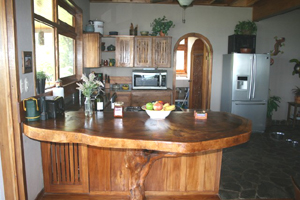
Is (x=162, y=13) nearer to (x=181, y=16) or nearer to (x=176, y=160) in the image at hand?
(x=181, y=16)

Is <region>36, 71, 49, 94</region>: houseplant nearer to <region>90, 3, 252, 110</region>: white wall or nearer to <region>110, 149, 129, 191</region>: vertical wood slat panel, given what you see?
<region>110, 149, 129, 191</region>: vertical wood slat panel

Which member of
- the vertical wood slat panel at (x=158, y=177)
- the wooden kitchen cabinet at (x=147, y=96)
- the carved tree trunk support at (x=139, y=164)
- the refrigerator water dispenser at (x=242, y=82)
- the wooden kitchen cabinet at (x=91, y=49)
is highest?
the wooden kitchen cabinet at (x=91, y=49)

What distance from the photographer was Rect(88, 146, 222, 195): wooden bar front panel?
9.48 feet

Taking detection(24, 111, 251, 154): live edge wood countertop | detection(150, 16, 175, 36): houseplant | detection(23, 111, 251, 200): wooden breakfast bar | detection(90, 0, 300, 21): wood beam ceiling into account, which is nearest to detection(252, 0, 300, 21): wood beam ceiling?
detection(90, 0, 300, 21): wood beam ceiling

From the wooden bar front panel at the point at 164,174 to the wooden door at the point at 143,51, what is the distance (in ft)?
11.2

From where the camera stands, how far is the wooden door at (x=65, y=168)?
291cm

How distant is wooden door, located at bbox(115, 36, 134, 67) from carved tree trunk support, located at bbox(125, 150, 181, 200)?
3886mm

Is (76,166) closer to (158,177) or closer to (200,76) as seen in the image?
(158,177)

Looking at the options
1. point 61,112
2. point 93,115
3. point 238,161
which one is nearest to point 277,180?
point 238,161

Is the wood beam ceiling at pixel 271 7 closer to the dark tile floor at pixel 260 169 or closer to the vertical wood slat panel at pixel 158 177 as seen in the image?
the dark tile floor at pixel 260 169

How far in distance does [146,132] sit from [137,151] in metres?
0.27

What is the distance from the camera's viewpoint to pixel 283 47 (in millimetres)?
6637


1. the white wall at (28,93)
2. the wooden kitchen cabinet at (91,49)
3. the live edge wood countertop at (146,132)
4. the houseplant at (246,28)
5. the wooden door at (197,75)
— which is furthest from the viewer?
the wooden door at (197,75)

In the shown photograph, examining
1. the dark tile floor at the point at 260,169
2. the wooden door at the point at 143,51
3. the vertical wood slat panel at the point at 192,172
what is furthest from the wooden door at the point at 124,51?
the vertical wood slat panel at the point at 192,172
